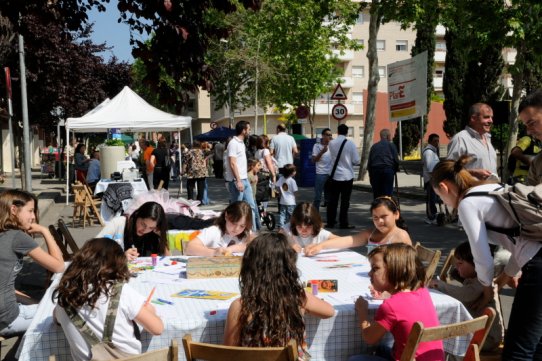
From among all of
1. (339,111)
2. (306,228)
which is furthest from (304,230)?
(339,111)

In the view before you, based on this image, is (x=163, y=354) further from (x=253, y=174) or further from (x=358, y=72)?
(x=358, y=72)

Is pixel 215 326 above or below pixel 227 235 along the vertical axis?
below

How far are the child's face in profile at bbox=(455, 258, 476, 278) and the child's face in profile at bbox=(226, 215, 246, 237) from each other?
205 centimetres

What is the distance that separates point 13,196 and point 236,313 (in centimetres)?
254

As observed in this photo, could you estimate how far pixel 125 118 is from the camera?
17953 millimetres

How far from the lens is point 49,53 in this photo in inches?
917

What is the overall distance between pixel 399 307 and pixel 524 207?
830mm

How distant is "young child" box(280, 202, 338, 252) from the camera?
602 cm

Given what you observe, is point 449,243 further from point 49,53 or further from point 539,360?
point 49,53

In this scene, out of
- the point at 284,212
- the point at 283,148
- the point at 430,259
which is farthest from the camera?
the point at 283,148

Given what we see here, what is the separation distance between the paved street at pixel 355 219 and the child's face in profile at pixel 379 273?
3.25 meters

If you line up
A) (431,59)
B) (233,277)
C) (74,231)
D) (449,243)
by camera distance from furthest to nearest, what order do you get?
(431,59)
(74,231)
(449,243)
(233,277)

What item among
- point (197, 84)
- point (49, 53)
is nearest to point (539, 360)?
point (197, 84)

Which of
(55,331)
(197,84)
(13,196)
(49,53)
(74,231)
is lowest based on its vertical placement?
(74,231)
